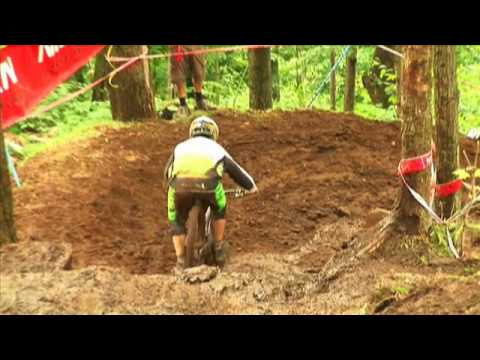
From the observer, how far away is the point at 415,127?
19.1 ft

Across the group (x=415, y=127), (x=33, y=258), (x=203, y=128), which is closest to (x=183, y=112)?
(x=203, y=128)

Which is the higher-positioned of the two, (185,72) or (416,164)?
(185,72)

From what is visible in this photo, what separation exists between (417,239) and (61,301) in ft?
10.1

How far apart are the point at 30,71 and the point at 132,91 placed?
2363 millimetres

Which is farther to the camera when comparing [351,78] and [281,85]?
[281,85]

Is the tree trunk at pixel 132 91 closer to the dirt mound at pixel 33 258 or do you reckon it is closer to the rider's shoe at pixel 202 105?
the rider's shoe at pixel 202 105

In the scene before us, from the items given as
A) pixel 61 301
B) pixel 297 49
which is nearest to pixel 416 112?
pixel 61 301

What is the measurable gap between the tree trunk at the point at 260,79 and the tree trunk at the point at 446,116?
23.8 ft

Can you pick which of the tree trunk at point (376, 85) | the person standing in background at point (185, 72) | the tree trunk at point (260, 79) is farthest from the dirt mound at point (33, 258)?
the tree trunk at point (376, 85)

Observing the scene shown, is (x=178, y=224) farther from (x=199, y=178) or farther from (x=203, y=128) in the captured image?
(x=203, y=128)

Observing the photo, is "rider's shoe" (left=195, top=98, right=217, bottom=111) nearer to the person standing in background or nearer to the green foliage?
the person standing in background

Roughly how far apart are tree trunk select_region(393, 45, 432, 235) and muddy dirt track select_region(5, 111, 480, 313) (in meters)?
0.62

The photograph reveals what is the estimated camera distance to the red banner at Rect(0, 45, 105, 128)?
8961mm

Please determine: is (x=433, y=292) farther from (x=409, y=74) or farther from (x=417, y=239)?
(x=409, y=74)
